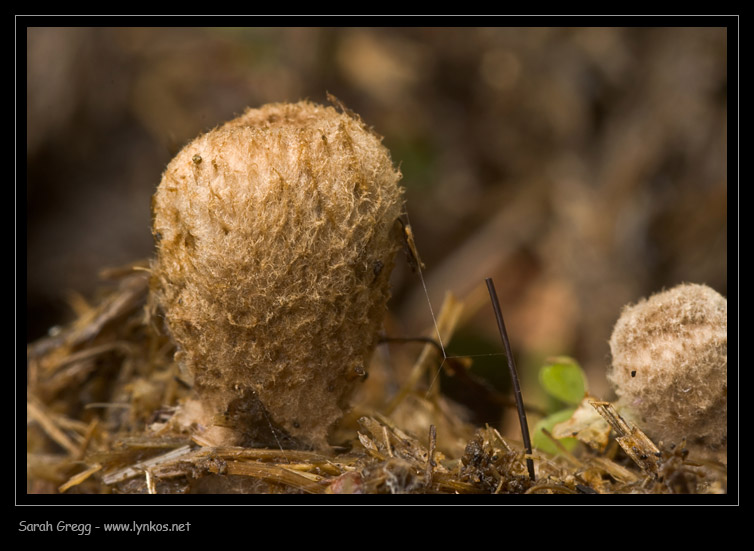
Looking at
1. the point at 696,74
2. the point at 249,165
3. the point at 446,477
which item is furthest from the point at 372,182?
the point at 696,74

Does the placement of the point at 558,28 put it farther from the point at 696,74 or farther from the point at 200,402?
the point at 200,402

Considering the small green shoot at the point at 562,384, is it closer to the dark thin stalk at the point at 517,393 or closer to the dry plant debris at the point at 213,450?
the dry plant debris at the point at 213,450

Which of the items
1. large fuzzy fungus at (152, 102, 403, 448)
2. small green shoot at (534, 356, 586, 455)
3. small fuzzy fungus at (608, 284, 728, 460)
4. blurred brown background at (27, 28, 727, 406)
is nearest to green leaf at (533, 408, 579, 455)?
small green shoot at (534, 356, 586, 455)

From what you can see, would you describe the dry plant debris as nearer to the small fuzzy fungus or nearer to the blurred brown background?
the small fuzzy fungus

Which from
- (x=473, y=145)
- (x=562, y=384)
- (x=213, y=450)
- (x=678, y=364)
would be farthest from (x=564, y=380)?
(x=473, y=145)

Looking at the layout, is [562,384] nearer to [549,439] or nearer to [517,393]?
[549,439]
